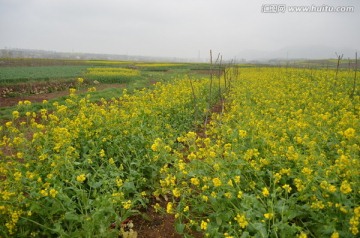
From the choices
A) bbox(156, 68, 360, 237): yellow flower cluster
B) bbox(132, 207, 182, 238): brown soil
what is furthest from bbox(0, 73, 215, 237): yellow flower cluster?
bbox(156, 68, 360, 237): yellow flower cluster

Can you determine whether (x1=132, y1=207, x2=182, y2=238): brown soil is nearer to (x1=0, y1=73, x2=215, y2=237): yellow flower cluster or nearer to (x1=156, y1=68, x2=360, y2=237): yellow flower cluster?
(x1=0, y1=73, x2=215, y2=237): yellow flower cluster

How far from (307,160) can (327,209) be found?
67cm

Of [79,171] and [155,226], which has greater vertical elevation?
[79,171]

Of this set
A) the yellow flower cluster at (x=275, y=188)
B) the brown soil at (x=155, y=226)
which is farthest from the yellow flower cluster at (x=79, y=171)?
the yellow flower cluster at (x=275, y=188)

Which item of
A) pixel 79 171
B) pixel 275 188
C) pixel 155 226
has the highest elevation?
pixel 79 171

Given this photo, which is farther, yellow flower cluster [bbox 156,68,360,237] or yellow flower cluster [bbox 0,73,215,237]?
yellow flower cluster [bbox 0,73,215,237]

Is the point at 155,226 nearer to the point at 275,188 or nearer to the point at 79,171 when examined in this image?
the point at 79,171

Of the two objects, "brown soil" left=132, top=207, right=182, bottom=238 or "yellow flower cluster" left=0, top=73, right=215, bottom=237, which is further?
"brown soil" left=132, top=207, right=182, bottom=238

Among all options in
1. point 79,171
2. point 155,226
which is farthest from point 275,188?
point 79,171

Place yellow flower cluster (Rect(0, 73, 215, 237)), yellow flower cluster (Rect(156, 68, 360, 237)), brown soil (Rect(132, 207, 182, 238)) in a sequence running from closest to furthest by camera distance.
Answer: yellow flower cluster (Rect(156, 68, 360, 237)) → yellow flower cluster (Rect(0, 73, 215, 237)) → brown soil (Rect(132, 207, 182, 238))

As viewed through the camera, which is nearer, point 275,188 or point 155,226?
point 275,188

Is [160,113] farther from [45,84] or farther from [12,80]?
[12,80]

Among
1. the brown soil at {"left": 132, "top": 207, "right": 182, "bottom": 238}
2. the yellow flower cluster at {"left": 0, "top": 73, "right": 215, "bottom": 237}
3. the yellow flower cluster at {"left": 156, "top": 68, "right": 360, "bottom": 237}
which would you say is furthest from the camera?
the brown soil at {"left": 132, "top": 207, "right": 182, "bottom": 238}

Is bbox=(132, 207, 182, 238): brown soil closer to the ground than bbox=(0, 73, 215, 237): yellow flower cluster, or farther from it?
closer to the ground
